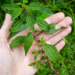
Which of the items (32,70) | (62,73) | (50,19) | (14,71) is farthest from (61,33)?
(14,71)

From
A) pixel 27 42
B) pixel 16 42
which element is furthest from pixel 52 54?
pixel 16 42

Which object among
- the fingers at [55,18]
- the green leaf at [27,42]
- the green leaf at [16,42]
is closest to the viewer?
the green leaf at [27,42]

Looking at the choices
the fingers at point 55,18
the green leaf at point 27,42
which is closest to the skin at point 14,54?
the fingers at point 55,18

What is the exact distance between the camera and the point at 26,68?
4.33ft

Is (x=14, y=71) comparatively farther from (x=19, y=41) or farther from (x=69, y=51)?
(x=69, y=51)

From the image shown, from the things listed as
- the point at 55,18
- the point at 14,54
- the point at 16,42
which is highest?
the point at 55,18

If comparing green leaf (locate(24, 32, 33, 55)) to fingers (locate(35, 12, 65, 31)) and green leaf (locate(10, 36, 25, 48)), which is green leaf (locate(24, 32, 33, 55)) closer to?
green leaf (locate(10, 36, 25, 48))

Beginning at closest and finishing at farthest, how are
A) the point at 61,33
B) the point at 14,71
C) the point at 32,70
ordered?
the point at 14,71 → the point at 32,70 → the point at 61,33

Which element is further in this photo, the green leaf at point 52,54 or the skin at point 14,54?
the skin at point 14,54

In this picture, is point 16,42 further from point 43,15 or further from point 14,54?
point 43,15

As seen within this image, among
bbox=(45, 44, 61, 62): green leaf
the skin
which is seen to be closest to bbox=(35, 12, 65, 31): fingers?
the skin

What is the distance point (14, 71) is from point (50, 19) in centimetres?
94

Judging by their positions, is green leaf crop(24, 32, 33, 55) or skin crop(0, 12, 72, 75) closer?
green leaf crop(24, 32, 33, 55)

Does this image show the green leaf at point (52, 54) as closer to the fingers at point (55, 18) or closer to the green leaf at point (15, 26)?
the green leaf at point (15, 26)
